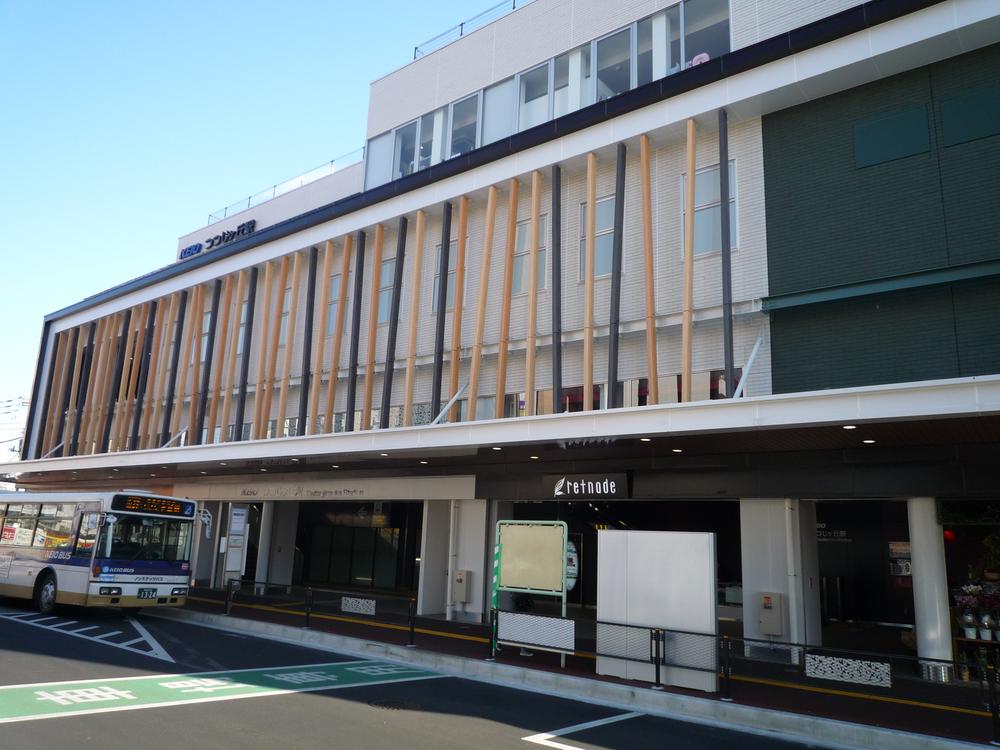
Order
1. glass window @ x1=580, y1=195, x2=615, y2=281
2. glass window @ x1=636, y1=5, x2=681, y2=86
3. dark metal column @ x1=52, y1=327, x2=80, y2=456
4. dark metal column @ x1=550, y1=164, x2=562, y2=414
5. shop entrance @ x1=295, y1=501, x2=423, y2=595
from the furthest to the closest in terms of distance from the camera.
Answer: dark metal column @ x1=52, y1=327, x2=80, y2=456 < shop entrance @ x1=295, y1=501, x2=423, y2=595 < glass window @ x1=636, y1=5, x2=681, y2=86 < glass window @ x1=580, y1=195, x2=615, y2=281 < dark metal column @ x1=550, y1=164, x2=562, y2=414

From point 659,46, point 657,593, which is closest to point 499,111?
point 659,46

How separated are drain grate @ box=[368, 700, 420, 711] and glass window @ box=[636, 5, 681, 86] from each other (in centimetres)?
1539

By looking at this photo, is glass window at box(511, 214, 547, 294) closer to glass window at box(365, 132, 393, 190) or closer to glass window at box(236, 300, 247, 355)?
glass window at box(365, 132, 393, 190)

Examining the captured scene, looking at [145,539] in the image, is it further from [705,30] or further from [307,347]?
[705,30]

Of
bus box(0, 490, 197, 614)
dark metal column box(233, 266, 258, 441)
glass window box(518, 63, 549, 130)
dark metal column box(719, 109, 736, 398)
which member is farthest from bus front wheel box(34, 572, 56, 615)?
glass window box(518, 63, 549, 130)

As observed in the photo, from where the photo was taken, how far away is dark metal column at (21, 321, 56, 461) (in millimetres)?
34156

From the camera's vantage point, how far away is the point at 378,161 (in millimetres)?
25609

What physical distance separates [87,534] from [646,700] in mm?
14290

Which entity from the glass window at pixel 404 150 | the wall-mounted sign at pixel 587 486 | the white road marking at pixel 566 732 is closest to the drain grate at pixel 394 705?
the white road marking at pixel 566 732

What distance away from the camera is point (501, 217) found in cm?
2017

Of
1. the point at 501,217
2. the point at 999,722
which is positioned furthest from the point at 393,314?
the point at 999,722

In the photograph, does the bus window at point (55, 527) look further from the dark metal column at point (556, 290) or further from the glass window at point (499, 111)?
the glass window at point (499, 111)

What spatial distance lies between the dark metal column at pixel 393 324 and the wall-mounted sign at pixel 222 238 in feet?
39.4

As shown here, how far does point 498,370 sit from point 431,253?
537 cm
